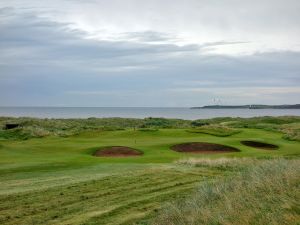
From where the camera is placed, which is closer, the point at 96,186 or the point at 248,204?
the point at 248,204

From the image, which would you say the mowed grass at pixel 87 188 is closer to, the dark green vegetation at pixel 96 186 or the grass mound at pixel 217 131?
the dark green vegetation at pixel 96 186

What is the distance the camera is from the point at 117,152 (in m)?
37.1

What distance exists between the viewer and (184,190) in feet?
61.1

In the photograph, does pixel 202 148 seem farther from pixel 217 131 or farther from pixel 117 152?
pixel 217 131

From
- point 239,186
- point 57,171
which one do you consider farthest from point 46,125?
point 239,186

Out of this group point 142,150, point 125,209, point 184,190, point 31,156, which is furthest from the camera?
point 142,150

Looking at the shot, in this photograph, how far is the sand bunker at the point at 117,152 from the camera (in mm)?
36156

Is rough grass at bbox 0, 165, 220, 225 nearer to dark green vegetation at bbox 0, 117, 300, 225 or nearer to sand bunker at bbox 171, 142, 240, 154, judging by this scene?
dark green vegetation at bbox 0, 117, 300, 225

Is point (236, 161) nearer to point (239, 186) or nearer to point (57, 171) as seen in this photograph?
point (57, 171)

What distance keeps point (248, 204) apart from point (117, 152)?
26.6 metres

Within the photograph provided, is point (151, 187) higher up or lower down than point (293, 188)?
lower down

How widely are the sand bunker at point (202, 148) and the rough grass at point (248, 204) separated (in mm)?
24665

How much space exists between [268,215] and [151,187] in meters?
10.2

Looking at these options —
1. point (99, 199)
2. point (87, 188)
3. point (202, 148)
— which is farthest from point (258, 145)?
point (99, 199)
